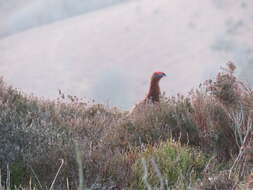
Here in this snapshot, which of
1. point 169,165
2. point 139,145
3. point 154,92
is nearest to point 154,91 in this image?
point 154,92

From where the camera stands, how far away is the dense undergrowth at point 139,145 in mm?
5957

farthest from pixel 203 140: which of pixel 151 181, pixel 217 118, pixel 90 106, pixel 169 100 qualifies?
pixel 90 106

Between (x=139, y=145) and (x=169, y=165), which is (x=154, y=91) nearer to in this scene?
(x=139, y=145)

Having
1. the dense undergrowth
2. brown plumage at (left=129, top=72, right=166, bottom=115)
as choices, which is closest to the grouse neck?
brown plumage at (left=129, top=72, right=166, bottom=115)

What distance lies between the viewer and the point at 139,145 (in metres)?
7.99

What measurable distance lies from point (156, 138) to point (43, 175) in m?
2.46

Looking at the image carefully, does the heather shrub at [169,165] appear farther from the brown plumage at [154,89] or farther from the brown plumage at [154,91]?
the brown plumage at [154,89]

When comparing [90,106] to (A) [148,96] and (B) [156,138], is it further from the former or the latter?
(B) [156,138]

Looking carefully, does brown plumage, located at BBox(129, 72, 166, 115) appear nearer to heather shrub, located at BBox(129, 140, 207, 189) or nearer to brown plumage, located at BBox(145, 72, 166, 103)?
brown plumage, located at BBox(145, 72, 166, 103)

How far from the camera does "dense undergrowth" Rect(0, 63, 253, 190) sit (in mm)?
5957

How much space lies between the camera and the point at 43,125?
7465mm

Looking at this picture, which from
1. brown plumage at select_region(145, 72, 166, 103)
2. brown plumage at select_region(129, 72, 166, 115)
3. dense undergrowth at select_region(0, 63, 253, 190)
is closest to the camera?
dense undergrowth at select_region(0, 63, 253, 190)

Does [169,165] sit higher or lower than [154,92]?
lower

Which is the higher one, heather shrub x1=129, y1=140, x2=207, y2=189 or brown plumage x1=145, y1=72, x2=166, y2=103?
brown plumage x1=145, y1=72, x2=166, y2=103
